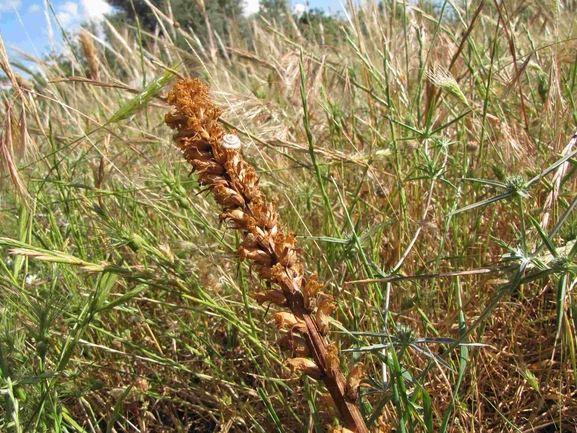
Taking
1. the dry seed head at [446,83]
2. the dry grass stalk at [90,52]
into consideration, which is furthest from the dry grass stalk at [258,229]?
the dry grass stalk at [90,52]

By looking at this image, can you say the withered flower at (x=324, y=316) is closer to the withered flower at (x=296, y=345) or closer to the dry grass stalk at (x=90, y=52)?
the withered flower at (x=296, y=345)

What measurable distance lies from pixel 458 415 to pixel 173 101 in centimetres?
108

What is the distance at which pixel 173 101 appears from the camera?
0.97 metres

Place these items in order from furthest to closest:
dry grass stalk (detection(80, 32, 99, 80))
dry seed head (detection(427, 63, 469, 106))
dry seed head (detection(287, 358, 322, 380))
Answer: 1. dry grass stalk (detection(80, 32, 99, 80))
2. dry seed head (detection(427, 63, 469, 106))
3. dry seed head (detection(287, 358, 322, 380))

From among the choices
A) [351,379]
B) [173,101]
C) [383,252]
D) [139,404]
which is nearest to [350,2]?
[383,252]

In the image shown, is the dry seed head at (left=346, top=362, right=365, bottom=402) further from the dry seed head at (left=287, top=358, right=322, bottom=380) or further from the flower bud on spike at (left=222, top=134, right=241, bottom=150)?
the flower bud on spike at (left=222, top=134, right=241, bottom=150)

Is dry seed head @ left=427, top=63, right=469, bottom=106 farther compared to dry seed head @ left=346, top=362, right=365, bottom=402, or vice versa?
dry seed head @ left=427, top=63, right=469, bottom=106

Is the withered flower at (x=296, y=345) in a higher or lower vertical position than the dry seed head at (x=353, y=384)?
higher

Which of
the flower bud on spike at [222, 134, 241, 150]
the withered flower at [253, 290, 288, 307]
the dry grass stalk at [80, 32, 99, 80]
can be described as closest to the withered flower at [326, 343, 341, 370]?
the withered flower at [253, 290, 288, 307]

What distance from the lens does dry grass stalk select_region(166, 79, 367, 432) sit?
0.85 metres

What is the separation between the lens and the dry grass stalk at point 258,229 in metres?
0.85

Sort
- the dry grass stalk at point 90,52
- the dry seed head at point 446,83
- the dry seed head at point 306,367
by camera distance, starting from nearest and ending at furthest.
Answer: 1. the dry seed head at point 306,367
2. the dry seed head at point 446,83
3. the dry grass stalk at point 90,52

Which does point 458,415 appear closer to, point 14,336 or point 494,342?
point 494,342

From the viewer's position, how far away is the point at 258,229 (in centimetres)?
88
